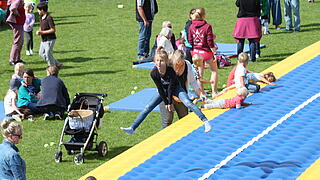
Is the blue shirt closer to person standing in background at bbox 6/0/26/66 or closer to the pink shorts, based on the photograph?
the pink shorts

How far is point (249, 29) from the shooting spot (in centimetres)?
1534

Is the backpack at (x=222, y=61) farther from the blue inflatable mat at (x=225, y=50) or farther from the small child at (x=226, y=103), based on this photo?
the small child at (x=226, y=103)

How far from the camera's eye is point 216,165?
29.4 feet

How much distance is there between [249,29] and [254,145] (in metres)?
6.02

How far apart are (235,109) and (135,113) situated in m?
1.75

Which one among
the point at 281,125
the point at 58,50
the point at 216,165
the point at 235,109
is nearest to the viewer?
the point at 216,165

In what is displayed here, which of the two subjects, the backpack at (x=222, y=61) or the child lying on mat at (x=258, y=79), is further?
the backpack at (x=222, y=61)

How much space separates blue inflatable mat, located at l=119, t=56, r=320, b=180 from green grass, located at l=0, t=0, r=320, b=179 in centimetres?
104

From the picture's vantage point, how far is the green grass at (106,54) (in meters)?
10.1

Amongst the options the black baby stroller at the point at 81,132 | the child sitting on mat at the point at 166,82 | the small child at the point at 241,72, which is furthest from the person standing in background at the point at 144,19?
the child sitting on mat at the point at 166,82

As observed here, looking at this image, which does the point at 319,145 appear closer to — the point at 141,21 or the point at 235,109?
the point at 235,109

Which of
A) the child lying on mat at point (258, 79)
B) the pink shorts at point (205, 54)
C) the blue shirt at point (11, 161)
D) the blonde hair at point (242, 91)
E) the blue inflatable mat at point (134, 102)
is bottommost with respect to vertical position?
the blue inflatable mat at point (134, 102)

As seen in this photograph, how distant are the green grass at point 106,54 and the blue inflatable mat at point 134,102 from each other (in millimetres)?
187

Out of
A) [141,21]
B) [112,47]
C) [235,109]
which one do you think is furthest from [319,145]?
[112,47]
